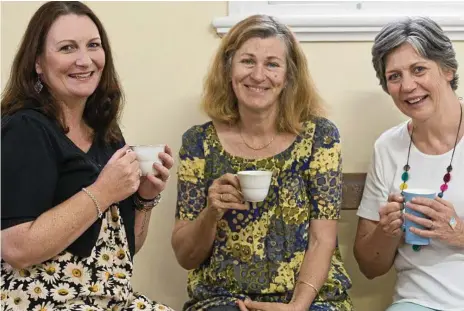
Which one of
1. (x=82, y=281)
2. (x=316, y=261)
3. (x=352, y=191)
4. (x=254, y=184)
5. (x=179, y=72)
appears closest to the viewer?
(x=82, y=281)

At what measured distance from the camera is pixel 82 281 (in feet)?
5.44

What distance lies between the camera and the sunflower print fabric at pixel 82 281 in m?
1.60

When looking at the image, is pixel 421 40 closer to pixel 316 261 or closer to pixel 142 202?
pixel 316 261

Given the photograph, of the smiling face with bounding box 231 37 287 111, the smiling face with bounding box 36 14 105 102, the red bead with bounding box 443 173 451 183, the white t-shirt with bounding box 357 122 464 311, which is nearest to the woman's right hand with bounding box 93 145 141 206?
the smiling face with bounding box 36 14 105 102

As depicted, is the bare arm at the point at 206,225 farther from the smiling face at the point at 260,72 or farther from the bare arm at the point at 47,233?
the bare arm at the point at 47,233

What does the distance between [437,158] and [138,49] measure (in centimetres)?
109

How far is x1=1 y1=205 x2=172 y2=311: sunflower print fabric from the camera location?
160cm

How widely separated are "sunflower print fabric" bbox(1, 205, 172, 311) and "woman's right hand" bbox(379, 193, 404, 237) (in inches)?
26.5

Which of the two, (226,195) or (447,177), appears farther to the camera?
(447,177)

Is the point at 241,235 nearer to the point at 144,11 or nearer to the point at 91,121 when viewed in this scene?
the point at 91,121

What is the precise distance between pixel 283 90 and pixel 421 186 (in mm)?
507

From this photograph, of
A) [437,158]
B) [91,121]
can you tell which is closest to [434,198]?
[437,158]

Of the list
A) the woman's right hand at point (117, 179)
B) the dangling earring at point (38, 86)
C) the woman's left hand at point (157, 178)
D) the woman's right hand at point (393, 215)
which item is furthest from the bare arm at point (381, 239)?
the dangling earring at point (38, 86)

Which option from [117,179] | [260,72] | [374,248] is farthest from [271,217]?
[117,179]
